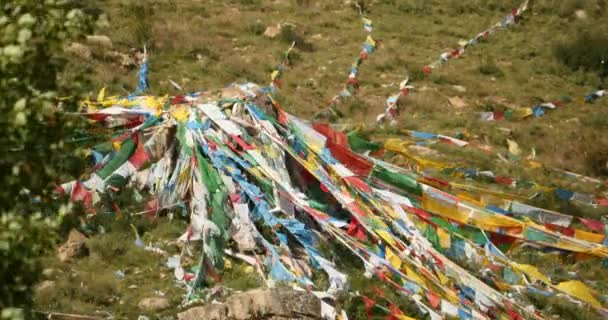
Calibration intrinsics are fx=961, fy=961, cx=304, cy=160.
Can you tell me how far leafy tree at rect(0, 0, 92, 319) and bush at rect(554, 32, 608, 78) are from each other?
14020mm

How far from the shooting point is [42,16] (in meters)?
4.81

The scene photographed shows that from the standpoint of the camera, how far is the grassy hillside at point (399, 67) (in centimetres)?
1299

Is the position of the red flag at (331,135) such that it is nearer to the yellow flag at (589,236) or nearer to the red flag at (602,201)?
the yellow flag at (589,236)

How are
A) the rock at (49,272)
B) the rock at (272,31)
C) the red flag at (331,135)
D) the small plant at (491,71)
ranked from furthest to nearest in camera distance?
the rock at (272,31) < the small plant at (491,71) < the red flag at (331,135) < the rock at (49,272)

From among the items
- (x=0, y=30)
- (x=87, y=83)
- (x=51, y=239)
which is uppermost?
(x=0, y=30)

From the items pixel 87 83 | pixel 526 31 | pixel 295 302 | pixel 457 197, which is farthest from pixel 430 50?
pixel 87 83

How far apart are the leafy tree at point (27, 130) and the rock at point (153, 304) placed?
2883mm

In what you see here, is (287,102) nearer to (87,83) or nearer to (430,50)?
(430,50)

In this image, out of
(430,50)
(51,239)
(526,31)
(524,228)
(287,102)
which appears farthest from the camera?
(526,31)

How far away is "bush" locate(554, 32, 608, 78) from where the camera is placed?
17.5 metres

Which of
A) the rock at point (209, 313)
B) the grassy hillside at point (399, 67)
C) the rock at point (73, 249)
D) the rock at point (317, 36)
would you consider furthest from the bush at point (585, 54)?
the rock at point (209, 313)

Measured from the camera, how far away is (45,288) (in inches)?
309

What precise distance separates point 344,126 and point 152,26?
5.66 m

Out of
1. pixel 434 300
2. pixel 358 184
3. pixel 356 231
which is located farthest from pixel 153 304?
pixel 358 184
